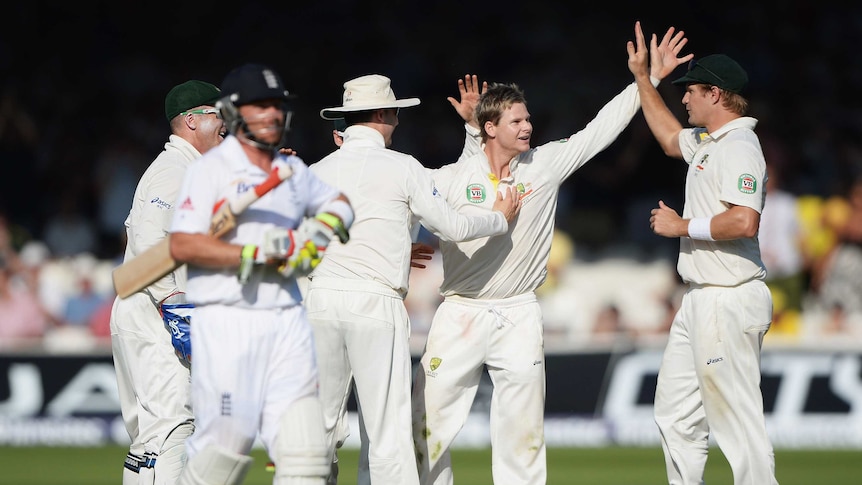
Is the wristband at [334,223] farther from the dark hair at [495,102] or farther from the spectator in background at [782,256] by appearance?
the spectator in background at [782,256]

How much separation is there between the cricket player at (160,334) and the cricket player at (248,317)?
1.50m

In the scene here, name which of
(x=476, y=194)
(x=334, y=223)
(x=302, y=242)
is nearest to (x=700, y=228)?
(x=476, y=194)

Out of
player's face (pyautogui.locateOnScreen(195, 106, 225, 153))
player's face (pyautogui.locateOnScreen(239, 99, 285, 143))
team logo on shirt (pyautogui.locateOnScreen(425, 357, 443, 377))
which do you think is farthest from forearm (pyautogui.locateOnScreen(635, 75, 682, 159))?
player's face (pyautogui.locateOnScreen(239, 99, 285, 143))

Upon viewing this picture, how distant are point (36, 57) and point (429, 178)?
1027cm

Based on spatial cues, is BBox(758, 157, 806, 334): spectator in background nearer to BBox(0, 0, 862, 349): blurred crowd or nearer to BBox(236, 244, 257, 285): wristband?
BBox(0, 0, 862, 349): blurred crowd

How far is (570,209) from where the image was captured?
14.5 meters

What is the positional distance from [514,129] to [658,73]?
103cm

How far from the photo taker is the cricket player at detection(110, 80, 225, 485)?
22.2 feet

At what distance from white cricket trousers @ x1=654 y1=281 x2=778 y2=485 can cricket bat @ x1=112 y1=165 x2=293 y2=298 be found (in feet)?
8.71

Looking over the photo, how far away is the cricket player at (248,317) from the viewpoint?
521 cm

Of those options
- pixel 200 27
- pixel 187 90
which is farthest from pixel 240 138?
pixel 200 27

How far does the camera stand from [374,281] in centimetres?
648

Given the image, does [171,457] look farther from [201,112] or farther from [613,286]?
[613,286]

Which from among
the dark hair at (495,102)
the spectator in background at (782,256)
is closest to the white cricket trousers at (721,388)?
the dark hair at (495,102)
